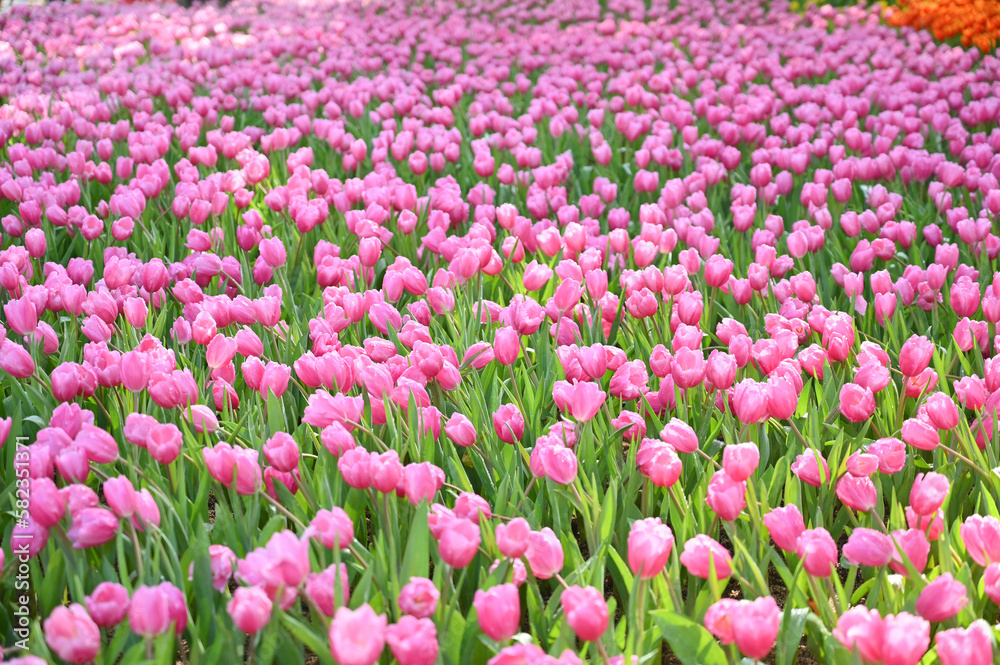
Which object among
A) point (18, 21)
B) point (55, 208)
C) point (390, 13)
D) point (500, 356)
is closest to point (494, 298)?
point (500, 356)

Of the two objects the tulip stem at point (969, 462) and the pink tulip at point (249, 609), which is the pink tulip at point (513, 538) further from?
the tulip stem at point (969, 462)

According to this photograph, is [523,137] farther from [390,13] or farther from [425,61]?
[390,13]

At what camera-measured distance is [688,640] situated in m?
1.46

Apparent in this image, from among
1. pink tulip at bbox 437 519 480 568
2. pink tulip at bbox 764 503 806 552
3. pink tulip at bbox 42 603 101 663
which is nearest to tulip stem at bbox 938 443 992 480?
pink tulip at bbox 764 503 806 552

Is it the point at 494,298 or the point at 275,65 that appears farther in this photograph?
the point at 275,65

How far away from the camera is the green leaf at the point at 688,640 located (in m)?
1.43

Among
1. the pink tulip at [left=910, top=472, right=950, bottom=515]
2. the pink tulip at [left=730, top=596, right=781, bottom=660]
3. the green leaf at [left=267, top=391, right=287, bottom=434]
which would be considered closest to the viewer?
the pink tulip at [left=730, top=596, right=781, bottom=660]

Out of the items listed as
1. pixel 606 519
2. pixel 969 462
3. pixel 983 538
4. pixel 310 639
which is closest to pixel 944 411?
pixel 969 462

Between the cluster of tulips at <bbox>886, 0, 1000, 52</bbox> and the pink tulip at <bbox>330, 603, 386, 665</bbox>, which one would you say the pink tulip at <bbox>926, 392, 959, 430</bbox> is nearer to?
the pink tulip at <bbox>330, 603, 386, 665</bbox>

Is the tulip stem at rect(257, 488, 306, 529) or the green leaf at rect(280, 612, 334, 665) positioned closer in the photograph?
the green leaf at rect(280, 612, 334, 665)

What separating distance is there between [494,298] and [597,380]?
97cm

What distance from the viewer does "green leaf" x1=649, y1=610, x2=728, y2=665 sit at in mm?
1435

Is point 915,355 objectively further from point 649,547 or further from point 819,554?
point 649,547

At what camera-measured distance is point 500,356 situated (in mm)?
2203
